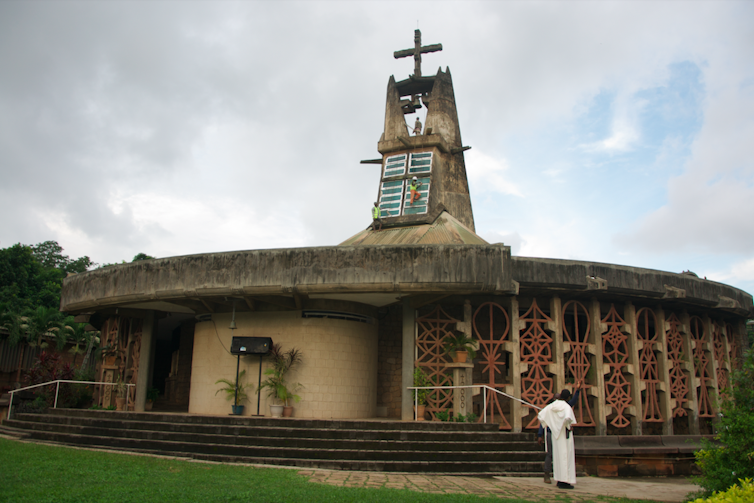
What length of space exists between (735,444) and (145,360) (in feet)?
46.2

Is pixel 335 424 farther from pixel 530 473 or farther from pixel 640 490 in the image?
pixel 640 490

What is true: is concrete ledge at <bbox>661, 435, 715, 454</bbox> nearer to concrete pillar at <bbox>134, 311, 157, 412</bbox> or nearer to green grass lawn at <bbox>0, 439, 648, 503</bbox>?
green grass lawn at <bbox>0, 439, 648, 503</bbox>

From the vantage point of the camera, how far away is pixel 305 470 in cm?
931

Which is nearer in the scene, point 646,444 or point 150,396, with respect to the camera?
point 646,444

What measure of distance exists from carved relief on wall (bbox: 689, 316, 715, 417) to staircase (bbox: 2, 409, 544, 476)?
692 centimetres

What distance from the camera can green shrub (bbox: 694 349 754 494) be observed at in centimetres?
654

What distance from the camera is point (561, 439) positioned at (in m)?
9.20

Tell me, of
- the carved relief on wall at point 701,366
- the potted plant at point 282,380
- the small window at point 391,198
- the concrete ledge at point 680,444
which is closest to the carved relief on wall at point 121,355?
the potted plant at point 282,380

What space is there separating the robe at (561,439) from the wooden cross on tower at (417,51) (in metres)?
16.2

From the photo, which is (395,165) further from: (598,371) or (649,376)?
(649,376)

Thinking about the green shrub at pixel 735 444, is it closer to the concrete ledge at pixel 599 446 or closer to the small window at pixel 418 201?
the concrete ledge at pixel 599 446

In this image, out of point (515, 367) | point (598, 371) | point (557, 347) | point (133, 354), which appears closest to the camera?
point (515, 367)

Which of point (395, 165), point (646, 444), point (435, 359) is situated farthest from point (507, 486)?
point (395, 165)

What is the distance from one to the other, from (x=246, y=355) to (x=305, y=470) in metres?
5.45
